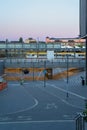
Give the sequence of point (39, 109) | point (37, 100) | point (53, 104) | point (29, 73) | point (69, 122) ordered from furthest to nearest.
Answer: point (29, 73) → point (37, 100) → point (53, 104) → point (39, 109) → point (69, 122)

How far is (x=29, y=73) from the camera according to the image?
59.4m

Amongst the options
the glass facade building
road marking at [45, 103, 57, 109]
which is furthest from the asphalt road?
the glass facade building

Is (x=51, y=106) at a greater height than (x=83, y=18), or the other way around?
(x=83, y=18)

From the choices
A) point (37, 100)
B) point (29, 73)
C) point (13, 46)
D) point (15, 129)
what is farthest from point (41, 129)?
point (13, 46)

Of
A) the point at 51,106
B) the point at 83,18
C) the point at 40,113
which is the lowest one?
the point at 51,106

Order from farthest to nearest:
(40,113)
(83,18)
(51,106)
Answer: (83,18) < (51,106) < (40,113)

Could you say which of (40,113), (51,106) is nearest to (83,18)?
(51,106)

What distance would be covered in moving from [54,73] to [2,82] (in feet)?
68.1

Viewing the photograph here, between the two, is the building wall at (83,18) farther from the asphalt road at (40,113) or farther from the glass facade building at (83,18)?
the asphalt road at (40,113)

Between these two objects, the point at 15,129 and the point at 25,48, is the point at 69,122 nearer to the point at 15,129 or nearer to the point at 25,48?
the point at 15,129

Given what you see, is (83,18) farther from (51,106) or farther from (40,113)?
(40,113)

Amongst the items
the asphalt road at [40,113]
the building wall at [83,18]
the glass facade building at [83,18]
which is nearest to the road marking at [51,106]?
the asphalt road at [40,113]

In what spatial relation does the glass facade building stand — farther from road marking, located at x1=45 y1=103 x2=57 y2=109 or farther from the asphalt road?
road marking, located at x1=45 y1=103 x2=57 y2=109

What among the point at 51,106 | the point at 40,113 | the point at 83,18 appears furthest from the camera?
the point at 83,18
